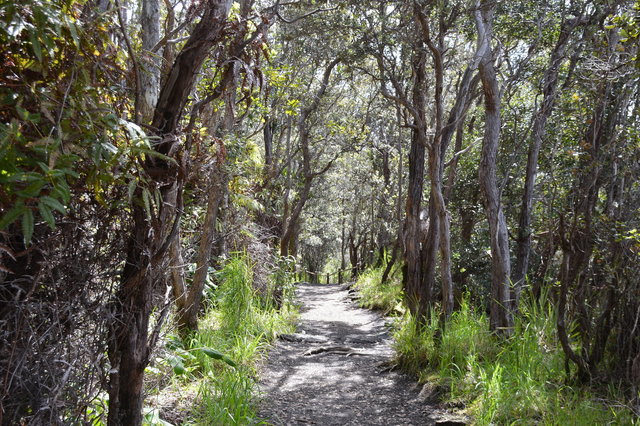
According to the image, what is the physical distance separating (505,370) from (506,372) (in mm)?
23

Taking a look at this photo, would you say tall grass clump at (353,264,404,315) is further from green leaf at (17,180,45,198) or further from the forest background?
green leaf at (17,180,45,198)

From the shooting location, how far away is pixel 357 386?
749 centimetres

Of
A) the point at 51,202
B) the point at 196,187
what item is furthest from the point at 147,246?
the point at 196,187

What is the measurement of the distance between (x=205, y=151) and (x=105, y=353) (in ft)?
4.26

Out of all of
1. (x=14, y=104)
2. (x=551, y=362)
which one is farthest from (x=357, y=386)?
(x=14, y=104)

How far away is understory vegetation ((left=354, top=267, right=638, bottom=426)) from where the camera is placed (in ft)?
15.7

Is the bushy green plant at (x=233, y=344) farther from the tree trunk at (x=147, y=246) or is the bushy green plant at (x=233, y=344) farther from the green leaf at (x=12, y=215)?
the green leaf at (x=12, y=215)

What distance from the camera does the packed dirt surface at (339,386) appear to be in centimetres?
616

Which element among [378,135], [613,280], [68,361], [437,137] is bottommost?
[68,361]

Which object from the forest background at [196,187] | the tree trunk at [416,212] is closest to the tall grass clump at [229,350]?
the forest background at [196,187]

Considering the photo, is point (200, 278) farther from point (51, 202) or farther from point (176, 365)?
point (51, 202)

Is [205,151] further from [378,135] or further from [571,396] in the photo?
[378,135]

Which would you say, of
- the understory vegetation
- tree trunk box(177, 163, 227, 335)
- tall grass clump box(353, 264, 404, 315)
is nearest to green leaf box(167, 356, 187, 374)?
tree trunk box(177, 163, 227, 335)

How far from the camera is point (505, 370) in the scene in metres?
5.82
